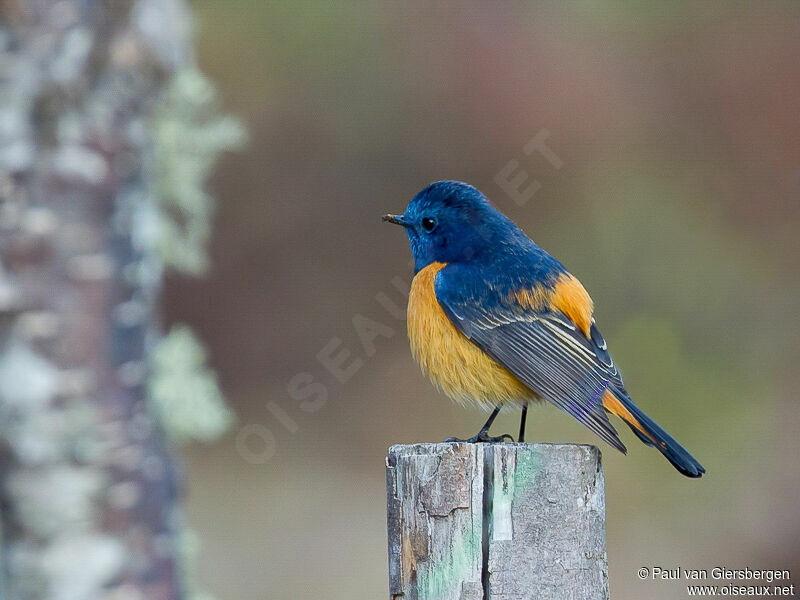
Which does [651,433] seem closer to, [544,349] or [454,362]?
[544,349]

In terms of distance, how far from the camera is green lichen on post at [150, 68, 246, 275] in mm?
3229

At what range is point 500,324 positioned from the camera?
3979 millimetres

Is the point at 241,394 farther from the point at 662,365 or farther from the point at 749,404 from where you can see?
the point at 749,404

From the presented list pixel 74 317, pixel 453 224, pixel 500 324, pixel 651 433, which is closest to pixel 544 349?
pixel 500 324

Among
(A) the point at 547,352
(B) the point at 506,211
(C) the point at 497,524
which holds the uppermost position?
(B) the point at 506,211

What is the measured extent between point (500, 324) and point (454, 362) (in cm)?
24

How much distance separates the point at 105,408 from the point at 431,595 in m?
1.02

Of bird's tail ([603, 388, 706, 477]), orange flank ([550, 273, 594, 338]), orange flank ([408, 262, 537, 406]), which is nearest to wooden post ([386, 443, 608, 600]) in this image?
bird's tail ([603, 388, 706, 477])

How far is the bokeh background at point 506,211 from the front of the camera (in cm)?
827

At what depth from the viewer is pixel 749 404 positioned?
839cm

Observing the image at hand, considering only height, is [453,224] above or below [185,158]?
above

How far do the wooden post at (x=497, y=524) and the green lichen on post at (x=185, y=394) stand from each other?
62cm

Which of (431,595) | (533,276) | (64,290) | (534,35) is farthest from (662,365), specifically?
(64,290)

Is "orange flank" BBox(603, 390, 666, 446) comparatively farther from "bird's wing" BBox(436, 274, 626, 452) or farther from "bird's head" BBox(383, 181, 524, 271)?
"bird's head" BBox(383, 181, 524, 271)
